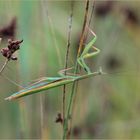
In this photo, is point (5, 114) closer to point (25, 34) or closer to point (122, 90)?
point (25, 34)

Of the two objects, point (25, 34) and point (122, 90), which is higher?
point (25, 34)

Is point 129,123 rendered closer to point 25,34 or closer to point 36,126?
point 36,126

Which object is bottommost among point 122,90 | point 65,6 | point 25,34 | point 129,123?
point 129,123

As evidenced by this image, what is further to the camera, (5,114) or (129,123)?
(5,114)

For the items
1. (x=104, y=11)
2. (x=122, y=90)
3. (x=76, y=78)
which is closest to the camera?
(x=76, y=78)

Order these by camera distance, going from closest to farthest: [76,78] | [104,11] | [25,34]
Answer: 1. [76,78]
2. [25,34]
3. [104,11]

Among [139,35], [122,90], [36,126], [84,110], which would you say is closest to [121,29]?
[139,35]
